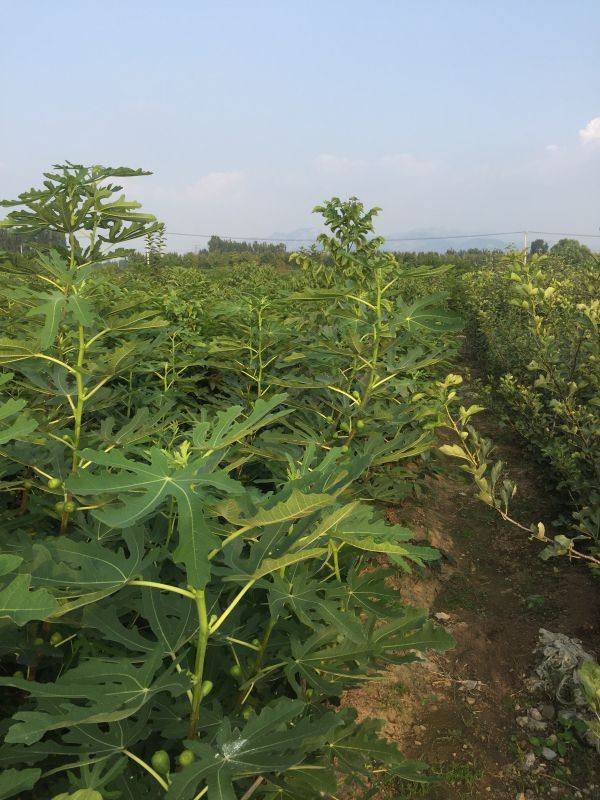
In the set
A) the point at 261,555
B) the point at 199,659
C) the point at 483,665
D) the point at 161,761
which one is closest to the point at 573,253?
the point at 483,665

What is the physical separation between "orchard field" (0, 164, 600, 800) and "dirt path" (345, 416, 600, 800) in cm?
2

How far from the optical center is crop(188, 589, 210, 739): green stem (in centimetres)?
100

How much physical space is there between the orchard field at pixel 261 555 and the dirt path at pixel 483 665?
2cm

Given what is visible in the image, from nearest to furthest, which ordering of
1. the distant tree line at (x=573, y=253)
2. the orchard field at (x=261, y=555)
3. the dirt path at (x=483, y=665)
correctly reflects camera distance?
the orchard field at (x=261, y=555), the dirt path at (x=483, y=665), the distant tree line at (x=573, y=253)

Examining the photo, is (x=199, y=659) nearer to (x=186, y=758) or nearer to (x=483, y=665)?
(x=186, y=758)

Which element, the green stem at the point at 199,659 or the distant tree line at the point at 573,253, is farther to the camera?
the distant tree line at the point at 573,253

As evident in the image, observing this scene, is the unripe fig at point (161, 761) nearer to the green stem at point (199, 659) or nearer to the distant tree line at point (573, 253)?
the green stem at point (199, 659)

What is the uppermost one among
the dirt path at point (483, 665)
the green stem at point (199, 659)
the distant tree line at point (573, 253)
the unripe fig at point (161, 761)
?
the distant tree line at point (573, 253)

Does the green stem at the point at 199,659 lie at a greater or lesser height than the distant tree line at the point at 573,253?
lesser

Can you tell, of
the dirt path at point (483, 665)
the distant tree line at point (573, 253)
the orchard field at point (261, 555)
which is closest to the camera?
the orchard field at point (261, 555)

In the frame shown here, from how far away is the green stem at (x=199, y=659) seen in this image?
3.30 ft

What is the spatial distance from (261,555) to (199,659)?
231mm

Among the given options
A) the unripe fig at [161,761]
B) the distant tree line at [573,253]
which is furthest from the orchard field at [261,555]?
the distant tree line at [573,253]

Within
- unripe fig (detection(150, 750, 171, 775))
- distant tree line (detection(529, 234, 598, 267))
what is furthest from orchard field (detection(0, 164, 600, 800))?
distant tree line (detection(529, 234, 598, 267))
